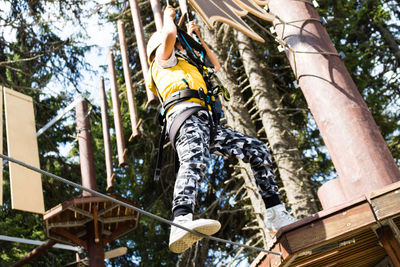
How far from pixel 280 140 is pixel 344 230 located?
5519mm

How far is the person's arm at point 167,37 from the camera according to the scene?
3.37m

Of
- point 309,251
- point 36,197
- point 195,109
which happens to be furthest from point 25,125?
point 309,251

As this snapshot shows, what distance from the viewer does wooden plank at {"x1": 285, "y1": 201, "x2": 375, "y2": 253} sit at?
9.18 ft

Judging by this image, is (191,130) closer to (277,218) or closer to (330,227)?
(277,218)

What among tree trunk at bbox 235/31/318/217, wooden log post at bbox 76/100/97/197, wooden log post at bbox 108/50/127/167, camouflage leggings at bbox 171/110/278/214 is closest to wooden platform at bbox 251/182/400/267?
camouflage leggings at bbox 171/110/278/214

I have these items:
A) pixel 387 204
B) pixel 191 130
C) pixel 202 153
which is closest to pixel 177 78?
pixel 191 130

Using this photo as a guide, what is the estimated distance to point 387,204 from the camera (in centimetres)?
278

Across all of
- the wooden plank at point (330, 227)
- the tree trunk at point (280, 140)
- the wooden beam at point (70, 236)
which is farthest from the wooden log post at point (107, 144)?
the wooden plank at point (330, 227)

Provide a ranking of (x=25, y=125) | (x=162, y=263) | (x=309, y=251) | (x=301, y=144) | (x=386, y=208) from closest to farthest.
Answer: (x=386, y=208)
(x=309, y=251)
(x=25, y=125)
(x=301, y=144)
(x=162, y=263)

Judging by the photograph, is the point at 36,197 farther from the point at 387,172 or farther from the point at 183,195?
the point at 387,172

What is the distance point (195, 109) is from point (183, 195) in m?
0.60

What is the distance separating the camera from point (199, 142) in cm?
328

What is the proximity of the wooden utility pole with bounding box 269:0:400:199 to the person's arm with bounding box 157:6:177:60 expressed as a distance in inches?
43.3

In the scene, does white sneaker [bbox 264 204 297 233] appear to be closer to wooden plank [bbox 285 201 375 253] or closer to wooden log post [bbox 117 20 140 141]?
wooden plank [bbox 285 201 375 253]
